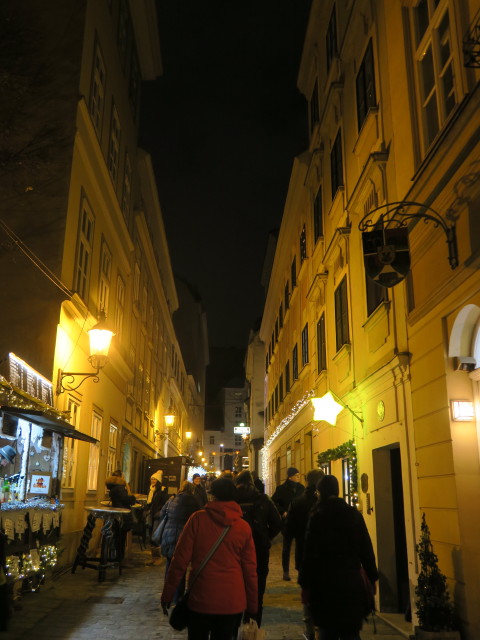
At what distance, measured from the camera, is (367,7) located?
450 inches

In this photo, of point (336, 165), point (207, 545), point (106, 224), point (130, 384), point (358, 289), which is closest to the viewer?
point (207, 545)

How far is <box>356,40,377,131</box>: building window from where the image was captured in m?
11.1

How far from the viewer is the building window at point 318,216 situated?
16.0 meters

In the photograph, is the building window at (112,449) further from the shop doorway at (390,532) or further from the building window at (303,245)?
the shop doorway at (390,532)

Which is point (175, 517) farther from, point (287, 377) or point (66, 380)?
point (287, 377)

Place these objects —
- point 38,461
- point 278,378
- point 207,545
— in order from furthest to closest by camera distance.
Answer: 1. point 278,378
2. point 38,461
3. point 207,545

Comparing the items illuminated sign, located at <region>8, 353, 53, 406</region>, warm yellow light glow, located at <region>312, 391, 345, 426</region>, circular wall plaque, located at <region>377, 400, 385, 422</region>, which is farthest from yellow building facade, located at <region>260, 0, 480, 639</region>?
illuminated sign, located at <region>8, 353, 53, 406</region>

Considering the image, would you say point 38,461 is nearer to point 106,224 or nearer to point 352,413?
point 352,413

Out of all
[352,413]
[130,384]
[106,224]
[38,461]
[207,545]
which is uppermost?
[106,224]

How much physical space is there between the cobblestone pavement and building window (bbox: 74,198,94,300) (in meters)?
5.84

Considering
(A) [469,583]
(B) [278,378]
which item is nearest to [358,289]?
(A) [469,583]

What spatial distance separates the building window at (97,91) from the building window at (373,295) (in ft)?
24.4

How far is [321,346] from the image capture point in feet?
50.7

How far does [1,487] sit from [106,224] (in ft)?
28.5
